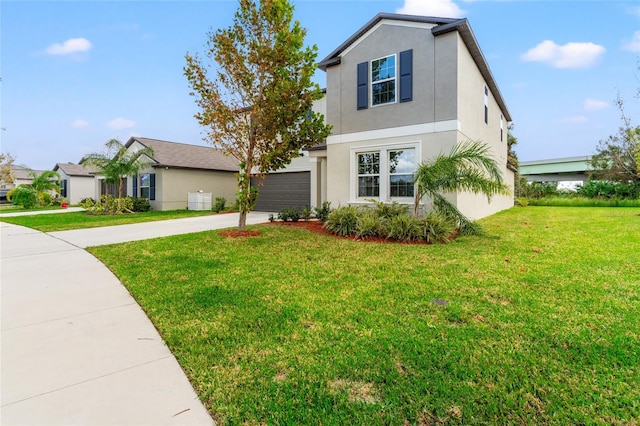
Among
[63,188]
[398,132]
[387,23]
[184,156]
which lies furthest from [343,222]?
[63,188]

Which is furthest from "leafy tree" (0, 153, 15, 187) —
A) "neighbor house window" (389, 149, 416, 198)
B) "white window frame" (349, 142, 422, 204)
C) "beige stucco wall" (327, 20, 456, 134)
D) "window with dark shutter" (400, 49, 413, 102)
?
"window with dark shutter" (400, 49, 413, 102)

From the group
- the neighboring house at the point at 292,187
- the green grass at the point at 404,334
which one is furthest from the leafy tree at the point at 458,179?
the neighboring house at the point at 292,187

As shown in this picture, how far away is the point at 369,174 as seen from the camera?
10930 millimetres

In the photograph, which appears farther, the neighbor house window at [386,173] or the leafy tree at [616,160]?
the leafy tree at [616,160]

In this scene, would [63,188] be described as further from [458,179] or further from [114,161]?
[458,179]

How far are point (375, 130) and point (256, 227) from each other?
5.23 metres

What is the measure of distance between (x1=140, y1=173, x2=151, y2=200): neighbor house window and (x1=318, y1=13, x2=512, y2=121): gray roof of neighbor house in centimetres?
1352

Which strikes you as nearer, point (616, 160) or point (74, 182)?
point (616, 160)

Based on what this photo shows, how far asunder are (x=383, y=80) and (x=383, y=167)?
297 cm

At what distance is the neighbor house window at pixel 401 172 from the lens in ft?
33.1

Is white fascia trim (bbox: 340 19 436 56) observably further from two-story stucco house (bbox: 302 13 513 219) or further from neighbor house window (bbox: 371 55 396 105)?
neighbor house window (bbox: 371 55 396 105)

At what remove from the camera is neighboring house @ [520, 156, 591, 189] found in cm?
3503

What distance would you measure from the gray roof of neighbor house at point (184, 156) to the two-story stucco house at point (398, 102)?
30.0 ft

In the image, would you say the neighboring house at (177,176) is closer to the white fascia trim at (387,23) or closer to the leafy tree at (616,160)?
the white fascia trim at (387,23)
